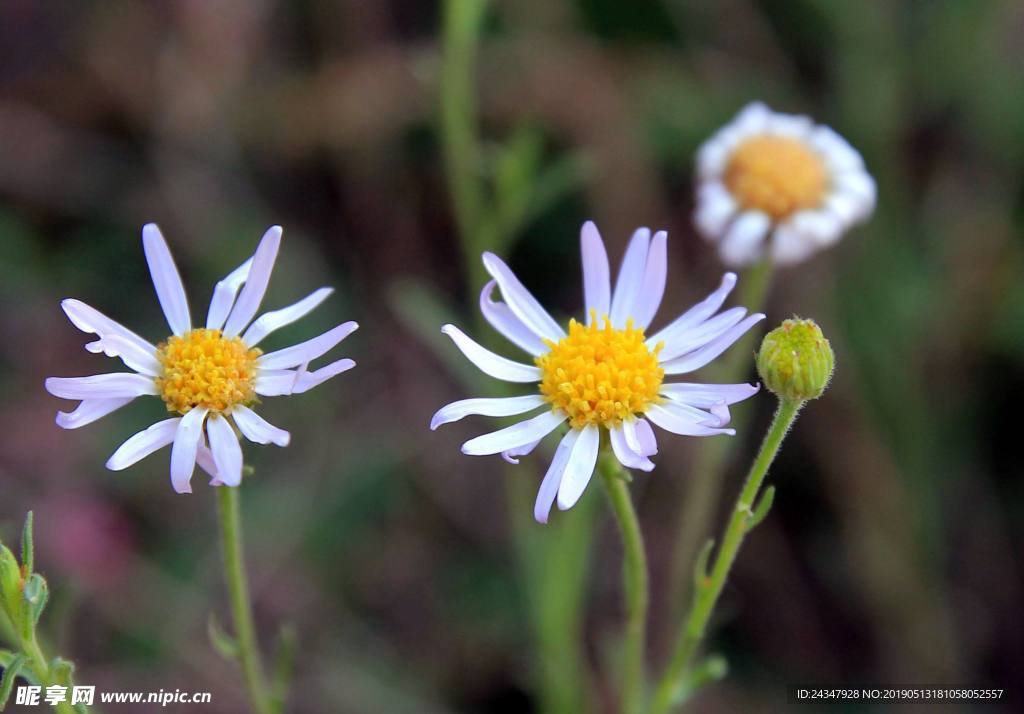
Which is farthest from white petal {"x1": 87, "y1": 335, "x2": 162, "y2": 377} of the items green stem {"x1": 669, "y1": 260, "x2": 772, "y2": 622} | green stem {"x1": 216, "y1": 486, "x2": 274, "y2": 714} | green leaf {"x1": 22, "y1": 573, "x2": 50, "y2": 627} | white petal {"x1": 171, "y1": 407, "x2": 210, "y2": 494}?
green stem {"x1": 669, "y1": 260, "x2": 772, "y2": 622}

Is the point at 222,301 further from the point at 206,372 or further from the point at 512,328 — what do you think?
the point at 512,328

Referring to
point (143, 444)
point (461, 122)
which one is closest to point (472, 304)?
point (461, 122)

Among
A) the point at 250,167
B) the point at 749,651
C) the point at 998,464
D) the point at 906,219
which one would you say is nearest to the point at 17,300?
the point at 250,167

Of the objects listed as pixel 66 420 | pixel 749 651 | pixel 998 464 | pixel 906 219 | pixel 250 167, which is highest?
pixel 250 167

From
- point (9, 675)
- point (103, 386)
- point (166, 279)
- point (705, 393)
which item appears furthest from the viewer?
point (166, 279)

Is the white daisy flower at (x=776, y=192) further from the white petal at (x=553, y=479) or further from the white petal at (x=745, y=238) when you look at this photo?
the white petal at (x=553, y=479)

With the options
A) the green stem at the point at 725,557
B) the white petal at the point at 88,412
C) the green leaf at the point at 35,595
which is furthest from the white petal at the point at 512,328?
the green leaf at the point at 35,595

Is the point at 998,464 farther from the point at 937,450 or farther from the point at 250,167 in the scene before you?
the point at 250,167
